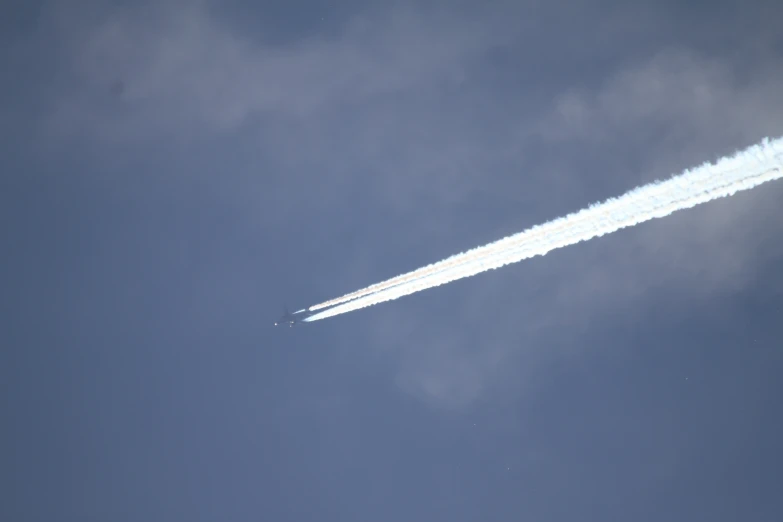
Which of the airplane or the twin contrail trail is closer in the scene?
the twin contrail trail

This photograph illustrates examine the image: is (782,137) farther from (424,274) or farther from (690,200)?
(424,274)

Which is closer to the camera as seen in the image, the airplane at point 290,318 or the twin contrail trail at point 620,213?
the twin contrail trail at point 620,213

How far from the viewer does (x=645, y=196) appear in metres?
36.3

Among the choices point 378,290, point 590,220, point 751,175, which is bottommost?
point 751,175

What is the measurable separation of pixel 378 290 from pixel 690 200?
70.3 ft

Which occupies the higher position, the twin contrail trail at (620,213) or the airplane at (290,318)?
the airplane at (290,318)

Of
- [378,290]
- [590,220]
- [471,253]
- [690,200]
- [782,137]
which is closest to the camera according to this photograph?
[782,137]

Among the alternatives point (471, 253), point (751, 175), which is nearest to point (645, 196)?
point (751, 175)

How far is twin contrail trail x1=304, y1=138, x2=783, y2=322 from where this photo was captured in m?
32.1

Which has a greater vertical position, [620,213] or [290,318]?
[290,318]

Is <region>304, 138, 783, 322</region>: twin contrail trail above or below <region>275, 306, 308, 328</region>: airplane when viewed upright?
below

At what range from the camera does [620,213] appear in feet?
122

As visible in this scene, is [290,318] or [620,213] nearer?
[620,213]

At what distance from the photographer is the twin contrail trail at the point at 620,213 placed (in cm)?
3209
